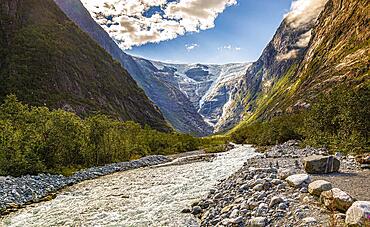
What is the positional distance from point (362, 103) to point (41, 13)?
17273 cm

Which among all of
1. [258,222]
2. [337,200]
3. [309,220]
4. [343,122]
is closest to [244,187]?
[258,222]

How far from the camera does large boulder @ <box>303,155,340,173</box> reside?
76.0 ft

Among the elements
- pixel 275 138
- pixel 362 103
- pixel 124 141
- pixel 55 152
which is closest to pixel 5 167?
pixel 55 152

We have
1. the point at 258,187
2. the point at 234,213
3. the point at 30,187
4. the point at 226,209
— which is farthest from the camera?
the point at 30,187

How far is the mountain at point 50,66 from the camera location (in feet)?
433

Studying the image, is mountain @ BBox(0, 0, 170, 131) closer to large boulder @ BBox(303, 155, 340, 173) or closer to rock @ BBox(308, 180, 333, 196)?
large boulder @ BBox(303, 155, 340, 173)

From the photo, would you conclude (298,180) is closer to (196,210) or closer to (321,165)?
(321,165)

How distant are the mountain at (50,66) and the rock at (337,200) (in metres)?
121

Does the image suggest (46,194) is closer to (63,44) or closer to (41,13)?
(63,44)

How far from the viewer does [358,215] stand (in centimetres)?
1164

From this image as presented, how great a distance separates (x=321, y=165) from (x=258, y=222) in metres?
10.6

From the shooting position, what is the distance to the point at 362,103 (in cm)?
5984

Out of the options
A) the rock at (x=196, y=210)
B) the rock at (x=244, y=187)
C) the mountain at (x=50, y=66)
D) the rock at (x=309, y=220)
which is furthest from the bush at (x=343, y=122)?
the mountain at (x=50, y=66)

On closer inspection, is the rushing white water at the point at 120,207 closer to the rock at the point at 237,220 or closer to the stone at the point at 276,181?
the rock at the point at 237,220
